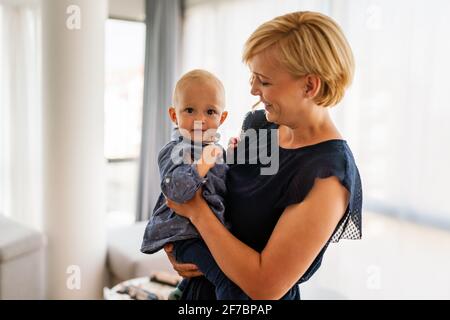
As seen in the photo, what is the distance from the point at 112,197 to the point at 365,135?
7.64ft

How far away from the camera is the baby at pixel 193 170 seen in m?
0.75

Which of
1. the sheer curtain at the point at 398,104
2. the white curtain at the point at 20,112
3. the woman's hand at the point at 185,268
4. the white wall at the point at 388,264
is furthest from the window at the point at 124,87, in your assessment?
the woman's hand at the point at 185,268

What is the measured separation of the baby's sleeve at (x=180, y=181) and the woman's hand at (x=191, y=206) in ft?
0.05

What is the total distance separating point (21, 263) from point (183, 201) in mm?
2264

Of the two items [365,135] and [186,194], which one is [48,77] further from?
[186,194]

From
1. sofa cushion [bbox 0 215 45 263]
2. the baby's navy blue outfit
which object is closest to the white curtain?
sofa cushion [bbox 0 215 45 263]

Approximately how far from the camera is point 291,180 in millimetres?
749

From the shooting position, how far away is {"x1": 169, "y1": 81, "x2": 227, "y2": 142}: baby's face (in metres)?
0.75

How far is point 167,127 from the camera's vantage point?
9.39 feet

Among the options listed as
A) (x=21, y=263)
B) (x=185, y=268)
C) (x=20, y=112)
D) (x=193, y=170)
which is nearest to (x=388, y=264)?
(x=185, y=268)

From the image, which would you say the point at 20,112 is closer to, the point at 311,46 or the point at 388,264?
the point at 388,264

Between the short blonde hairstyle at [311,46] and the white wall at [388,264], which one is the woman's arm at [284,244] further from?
the white wall at [388,264]

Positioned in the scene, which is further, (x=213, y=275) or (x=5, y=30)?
(x=5, y=30)
